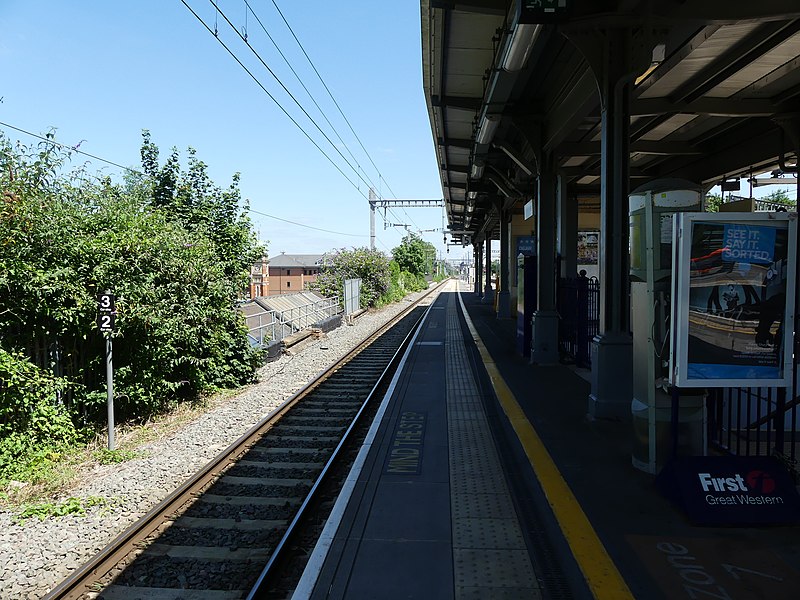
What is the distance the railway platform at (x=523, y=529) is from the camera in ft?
12.2

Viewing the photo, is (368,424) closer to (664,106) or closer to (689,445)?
(689,445)

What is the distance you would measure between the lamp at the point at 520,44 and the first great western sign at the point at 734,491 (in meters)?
4.71

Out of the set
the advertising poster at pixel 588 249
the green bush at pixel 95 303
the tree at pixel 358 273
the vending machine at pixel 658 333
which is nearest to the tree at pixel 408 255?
the tree at pixel 358 273

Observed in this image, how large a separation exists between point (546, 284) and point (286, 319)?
1129 cm

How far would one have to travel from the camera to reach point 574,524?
175 inches

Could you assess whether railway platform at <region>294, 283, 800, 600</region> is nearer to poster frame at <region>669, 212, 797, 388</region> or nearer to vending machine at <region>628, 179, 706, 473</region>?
vending machine at <region>628, 179, 706, 473</region>

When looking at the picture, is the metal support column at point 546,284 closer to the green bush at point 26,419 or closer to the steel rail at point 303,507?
the steel rail at point 303,507

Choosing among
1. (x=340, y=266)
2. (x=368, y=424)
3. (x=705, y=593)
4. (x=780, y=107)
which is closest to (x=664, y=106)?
(x=780, y=107)

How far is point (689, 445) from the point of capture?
518cm

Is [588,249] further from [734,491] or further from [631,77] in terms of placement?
[734,491]

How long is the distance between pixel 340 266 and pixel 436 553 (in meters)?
32.0

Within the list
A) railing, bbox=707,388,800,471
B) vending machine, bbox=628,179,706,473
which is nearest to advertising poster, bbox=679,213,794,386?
vending machine, bbox=628,179,706,473

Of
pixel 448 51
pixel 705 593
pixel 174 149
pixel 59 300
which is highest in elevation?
pixel 448 51

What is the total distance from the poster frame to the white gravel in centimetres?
511
